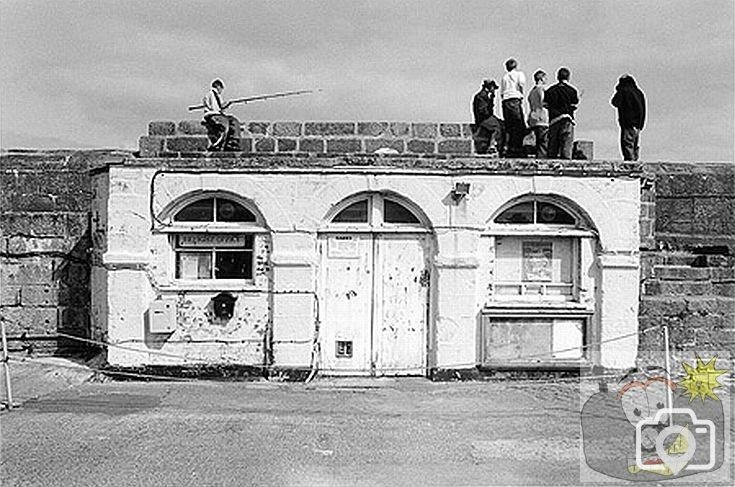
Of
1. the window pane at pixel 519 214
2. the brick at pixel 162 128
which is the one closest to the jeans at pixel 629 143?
the window pane at pixel 519 214

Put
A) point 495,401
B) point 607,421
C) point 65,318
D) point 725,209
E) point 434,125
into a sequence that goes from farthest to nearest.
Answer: point 725,209 < point 65,318 < point 434,125 < point 495,401 < point 607,421

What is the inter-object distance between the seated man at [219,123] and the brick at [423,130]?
298 cm

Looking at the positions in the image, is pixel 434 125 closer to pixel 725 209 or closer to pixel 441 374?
pixel 441 374

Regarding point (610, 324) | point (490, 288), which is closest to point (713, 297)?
point (610, 324)

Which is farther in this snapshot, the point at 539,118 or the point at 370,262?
the point at 539,118

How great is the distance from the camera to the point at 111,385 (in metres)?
13.4

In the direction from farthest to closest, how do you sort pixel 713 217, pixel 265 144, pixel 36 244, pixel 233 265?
pixel 713 217, pixel 36 244, pixel 265 144, pixel 233 265

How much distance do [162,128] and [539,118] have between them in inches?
255

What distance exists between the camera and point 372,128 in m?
15.1

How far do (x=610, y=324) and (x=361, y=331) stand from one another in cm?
391

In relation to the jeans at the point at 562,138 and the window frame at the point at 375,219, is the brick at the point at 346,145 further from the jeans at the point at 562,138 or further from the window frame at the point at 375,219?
the jeans at the point at 562,138

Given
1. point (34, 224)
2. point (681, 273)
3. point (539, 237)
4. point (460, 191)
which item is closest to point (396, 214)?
point (460, 191)

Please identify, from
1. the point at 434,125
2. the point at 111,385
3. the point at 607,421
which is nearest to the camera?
the point at 607,421
